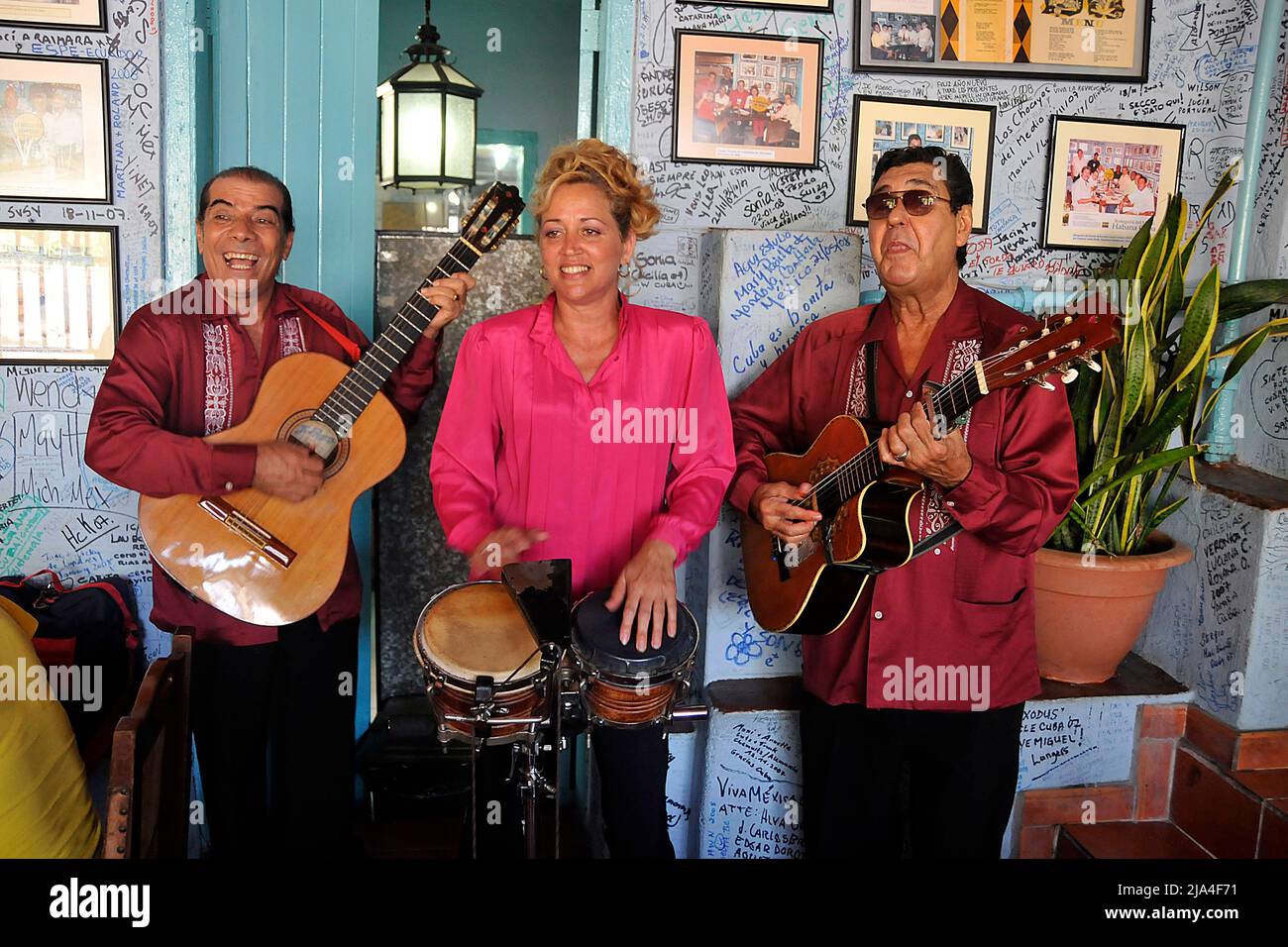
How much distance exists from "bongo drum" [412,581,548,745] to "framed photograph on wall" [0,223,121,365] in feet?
5.64

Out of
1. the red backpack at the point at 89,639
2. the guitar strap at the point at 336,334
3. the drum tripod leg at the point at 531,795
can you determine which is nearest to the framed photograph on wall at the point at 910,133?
the guitar strap at the point at 336,334

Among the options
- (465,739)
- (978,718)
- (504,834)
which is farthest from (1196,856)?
(465,739)

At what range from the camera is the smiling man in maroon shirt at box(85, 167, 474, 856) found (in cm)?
242

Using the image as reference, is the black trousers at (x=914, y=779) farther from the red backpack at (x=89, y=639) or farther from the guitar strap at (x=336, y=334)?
the red backpack at (x=89, y=639)

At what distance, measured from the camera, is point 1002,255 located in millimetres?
3375

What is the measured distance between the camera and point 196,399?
254 centimetres

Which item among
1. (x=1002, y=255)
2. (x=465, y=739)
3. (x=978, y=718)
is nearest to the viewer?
(x=465, y=739)

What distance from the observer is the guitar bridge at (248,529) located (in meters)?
2.48

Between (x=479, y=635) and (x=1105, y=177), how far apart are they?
2.67 m

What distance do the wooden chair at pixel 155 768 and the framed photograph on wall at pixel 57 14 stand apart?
2.01m

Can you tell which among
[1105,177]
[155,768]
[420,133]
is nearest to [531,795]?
[155,768]

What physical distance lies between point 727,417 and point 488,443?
1.89 ft

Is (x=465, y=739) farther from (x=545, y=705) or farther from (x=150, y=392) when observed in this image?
(x=150, y=392)
